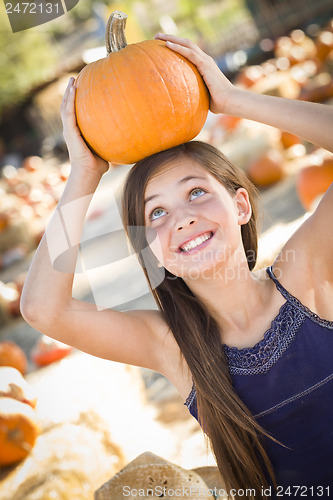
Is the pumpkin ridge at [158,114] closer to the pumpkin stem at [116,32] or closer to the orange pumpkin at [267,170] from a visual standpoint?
the pumpkin stem at [116,32]

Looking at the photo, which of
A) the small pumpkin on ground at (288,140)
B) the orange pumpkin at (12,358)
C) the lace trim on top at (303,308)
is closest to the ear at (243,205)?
the lace trim on top at (303,308)

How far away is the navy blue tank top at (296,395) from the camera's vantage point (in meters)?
1.91

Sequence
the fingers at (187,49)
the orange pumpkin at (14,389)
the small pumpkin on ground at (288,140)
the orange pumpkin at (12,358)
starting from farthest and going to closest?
1. the small pumpkin on ground at (288,140)
2. the orange pumpkin at (12,358)
3. the orange pumpkin at (14,389)
4. the fingers at (187,49)

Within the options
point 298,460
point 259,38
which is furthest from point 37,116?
point 298,460

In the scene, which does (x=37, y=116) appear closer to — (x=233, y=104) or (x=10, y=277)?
(x=10, y=277)

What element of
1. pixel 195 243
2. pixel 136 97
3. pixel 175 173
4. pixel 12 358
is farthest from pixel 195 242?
pixel 12 358

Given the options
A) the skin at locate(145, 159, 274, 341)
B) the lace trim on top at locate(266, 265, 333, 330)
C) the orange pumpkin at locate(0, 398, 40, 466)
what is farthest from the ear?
the orange pumpkin at locate(0, 398, 40, 466)

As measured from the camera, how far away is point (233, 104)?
196 cm

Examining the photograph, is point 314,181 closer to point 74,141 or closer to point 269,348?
point 269,348

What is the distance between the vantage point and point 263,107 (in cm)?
194

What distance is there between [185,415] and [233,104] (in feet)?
7.79

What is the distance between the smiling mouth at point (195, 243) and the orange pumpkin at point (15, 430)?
1.81 meters

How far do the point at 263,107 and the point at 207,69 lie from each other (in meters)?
0.26

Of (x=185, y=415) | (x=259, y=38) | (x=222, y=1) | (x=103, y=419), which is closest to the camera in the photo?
(x=103, y=419)
